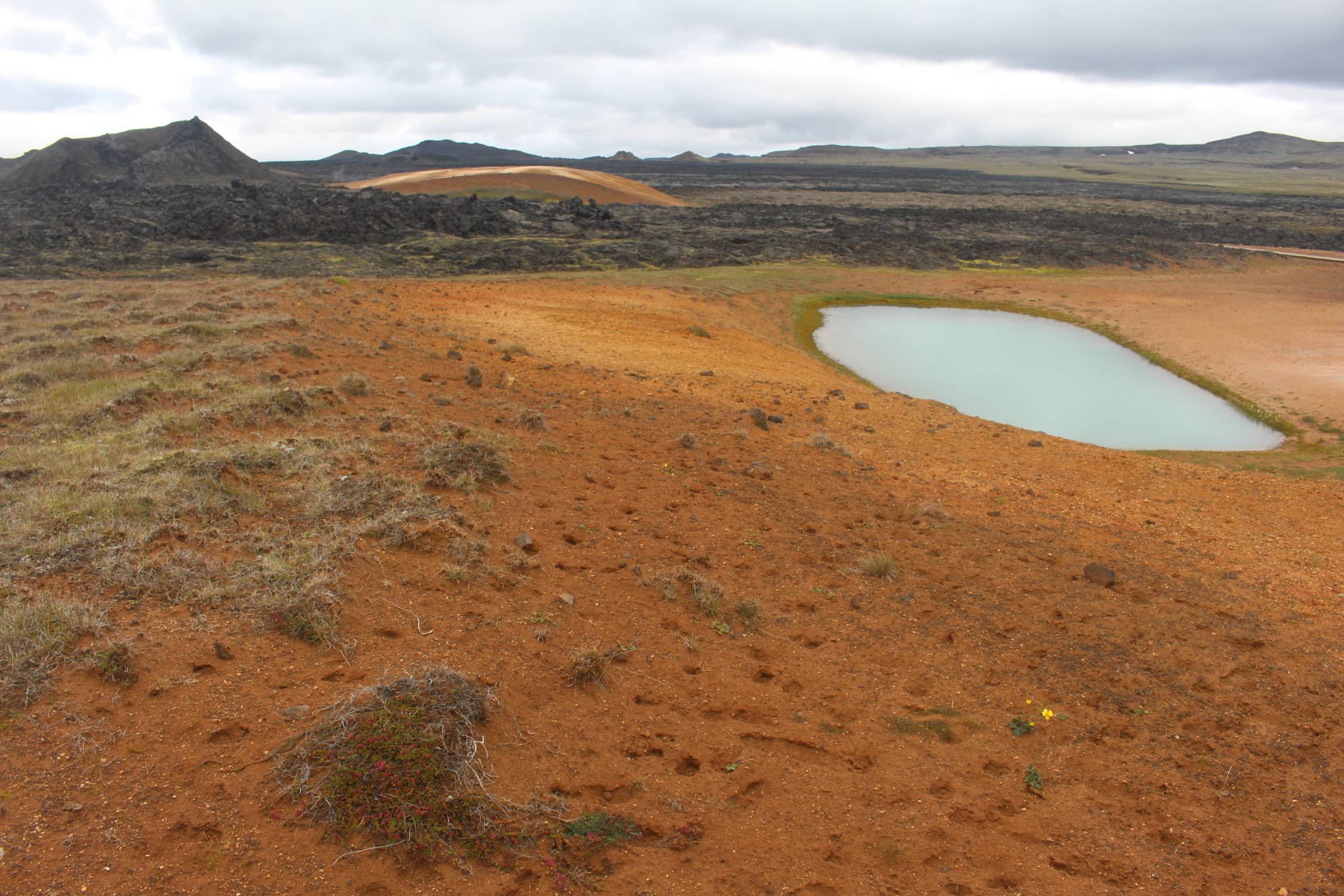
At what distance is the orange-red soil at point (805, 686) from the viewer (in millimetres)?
3742

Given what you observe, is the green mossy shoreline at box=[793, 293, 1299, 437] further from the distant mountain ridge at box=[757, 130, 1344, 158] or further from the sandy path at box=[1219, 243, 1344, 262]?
the distant mountain ridge at box=[757, 130, 1344, 158]

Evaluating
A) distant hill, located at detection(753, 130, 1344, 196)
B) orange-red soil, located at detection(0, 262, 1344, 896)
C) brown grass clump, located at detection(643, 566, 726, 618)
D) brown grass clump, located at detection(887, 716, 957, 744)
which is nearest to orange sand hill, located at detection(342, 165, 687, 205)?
orange-red soil, located at detection(0, 262, 1344, 896)

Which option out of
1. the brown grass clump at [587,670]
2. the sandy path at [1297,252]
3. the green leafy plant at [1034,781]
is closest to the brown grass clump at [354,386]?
the brown grass clump at [587,670]

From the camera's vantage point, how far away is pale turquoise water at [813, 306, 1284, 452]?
15453 millimetres

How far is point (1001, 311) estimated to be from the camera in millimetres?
27000

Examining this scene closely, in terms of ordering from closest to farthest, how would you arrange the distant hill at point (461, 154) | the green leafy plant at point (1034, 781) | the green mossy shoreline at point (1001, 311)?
the green leafy plant at point (1034, 781) → the green mossy shoreline at point (1001, 311) → the distant hill at point (461, 154)

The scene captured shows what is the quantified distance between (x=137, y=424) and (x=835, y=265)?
2910cm

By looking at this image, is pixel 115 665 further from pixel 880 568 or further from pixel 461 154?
pixel 461 154

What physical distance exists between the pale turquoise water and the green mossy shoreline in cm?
22

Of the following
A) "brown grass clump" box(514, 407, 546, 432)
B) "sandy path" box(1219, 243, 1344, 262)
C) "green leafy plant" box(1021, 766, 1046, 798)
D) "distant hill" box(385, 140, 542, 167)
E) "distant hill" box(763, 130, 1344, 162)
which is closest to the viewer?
"green leafy plant" box(1021, 766, 1046, 798)

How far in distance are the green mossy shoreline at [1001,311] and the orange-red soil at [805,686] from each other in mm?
7534

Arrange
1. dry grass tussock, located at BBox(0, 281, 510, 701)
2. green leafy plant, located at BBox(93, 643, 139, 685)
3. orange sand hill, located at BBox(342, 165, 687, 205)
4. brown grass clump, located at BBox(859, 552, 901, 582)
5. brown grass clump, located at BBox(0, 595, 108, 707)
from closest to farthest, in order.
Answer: brown grass clump, located at BBox(0, 595, 108, 707)
green leafy plant, located at BBox(93, 643, 139, 685)
dry grass tussock, located at BBox(0, 281, 510, 701)
brown grass clump, located at BBox(859, 552, 901, 582)
orange sand hill, located at BBox(342, 165, 687, 205)

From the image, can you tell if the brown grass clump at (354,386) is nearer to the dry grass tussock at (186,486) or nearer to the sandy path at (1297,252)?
the dry grass tussock at (186,486)

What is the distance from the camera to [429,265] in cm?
2755
